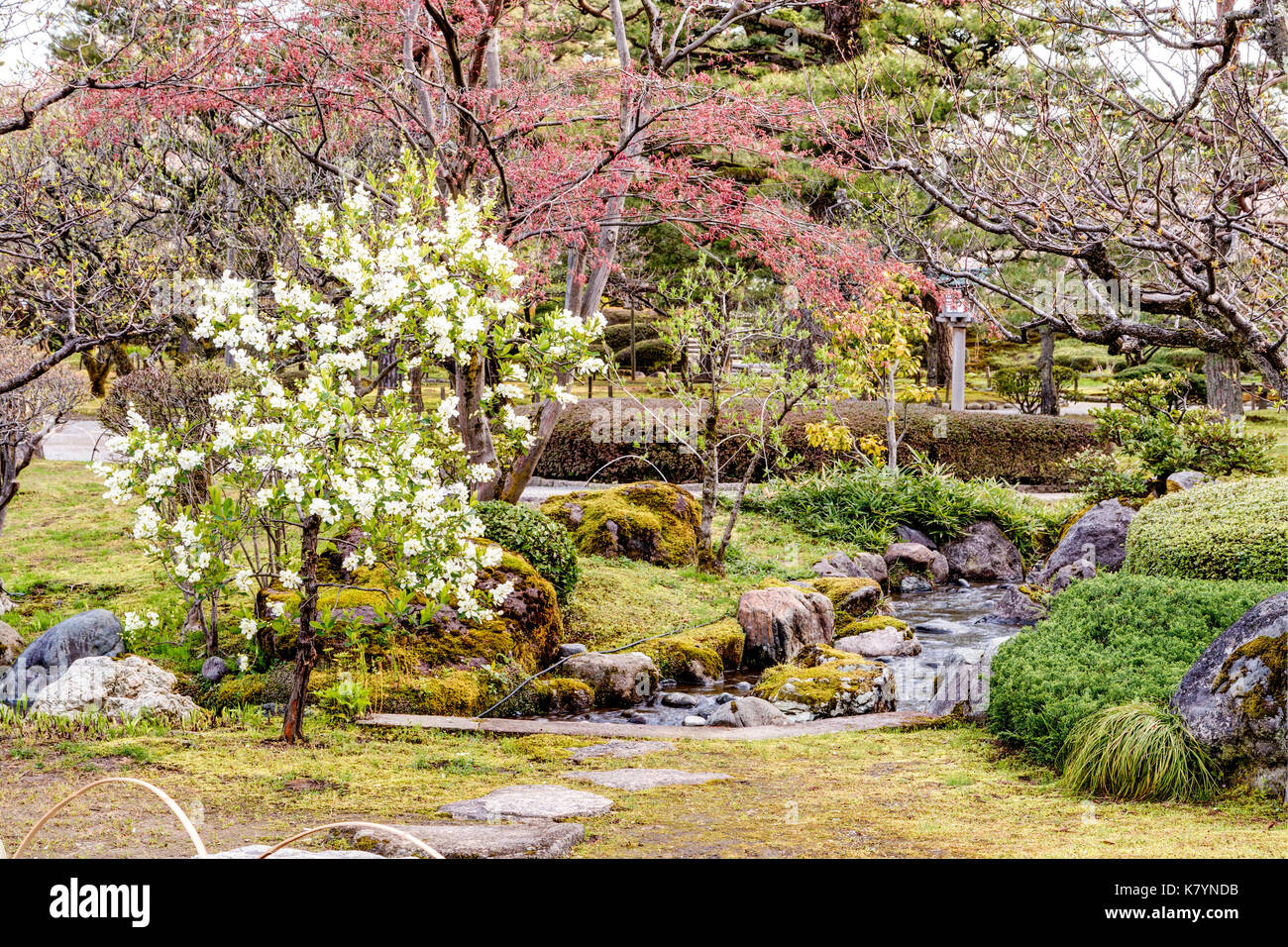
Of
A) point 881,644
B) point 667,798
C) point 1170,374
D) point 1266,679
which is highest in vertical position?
point 1170,374

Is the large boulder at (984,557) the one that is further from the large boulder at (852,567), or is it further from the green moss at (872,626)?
the green moss at (872,626)

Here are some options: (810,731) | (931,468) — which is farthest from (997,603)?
(810,731)

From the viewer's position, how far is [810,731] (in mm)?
6551

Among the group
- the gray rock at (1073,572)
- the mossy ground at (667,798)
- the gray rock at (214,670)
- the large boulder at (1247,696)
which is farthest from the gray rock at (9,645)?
the gray rock at (1073,572)

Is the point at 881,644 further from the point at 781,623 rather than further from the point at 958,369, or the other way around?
the point at 958,369

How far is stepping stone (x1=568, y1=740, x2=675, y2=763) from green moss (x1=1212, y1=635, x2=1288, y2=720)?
2915 mm

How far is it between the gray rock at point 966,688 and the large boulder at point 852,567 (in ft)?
12.4

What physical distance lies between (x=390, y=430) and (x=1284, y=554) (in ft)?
20.0

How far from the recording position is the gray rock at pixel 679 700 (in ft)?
25.4

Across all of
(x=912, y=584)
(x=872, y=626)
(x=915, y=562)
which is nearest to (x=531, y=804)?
(x=872, y=626)

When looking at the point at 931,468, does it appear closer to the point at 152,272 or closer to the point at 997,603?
the point at 997,603

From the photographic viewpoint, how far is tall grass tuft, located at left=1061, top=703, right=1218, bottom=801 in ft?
16.1

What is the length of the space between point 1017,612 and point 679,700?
4418 mm

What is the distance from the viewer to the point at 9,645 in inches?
311
